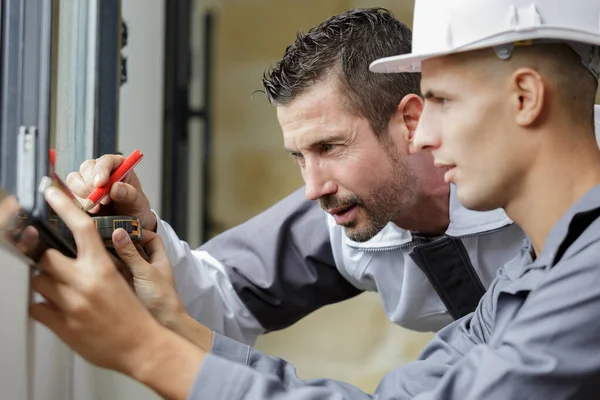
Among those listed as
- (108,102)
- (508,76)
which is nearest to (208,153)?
(108,102)

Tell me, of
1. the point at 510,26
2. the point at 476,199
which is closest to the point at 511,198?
the point at 476,199

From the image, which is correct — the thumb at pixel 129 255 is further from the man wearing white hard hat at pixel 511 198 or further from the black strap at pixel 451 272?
the black strap at pixel 451 272

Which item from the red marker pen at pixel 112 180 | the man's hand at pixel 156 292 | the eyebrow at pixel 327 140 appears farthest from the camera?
the eyebrow at pixel 327 140

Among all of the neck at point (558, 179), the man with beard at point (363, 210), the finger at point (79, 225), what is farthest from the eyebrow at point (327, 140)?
the finger at point (79, 225)

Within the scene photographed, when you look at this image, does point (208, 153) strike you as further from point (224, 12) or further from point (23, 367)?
point (23, 367)

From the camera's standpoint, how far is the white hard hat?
86cm

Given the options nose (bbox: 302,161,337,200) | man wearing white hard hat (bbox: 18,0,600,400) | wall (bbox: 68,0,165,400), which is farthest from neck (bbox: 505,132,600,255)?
wall (bbox: 68,0,165,400)

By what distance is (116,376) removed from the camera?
138 cm

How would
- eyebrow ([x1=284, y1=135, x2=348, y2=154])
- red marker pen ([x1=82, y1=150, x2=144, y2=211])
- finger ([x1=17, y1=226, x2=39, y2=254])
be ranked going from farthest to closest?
eyebrow ([x1=284, y1=135, x2=348, y2=154]) → red marker pen ([x1=82, y1=150, x2=144, y2=211]) → finger ([x1=17, y1=226, x2=39, y2=254])

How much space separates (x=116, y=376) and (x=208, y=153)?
57.0 inches

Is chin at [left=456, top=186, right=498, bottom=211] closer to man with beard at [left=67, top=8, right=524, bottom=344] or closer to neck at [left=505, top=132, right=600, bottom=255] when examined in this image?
neck at [left=505, top=132, right=600, bottom=255]

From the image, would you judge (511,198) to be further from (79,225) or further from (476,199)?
(79,225)

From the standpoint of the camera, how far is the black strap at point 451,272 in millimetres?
1326

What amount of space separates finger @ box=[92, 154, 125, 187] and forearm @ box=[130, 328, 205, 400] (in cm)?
31
